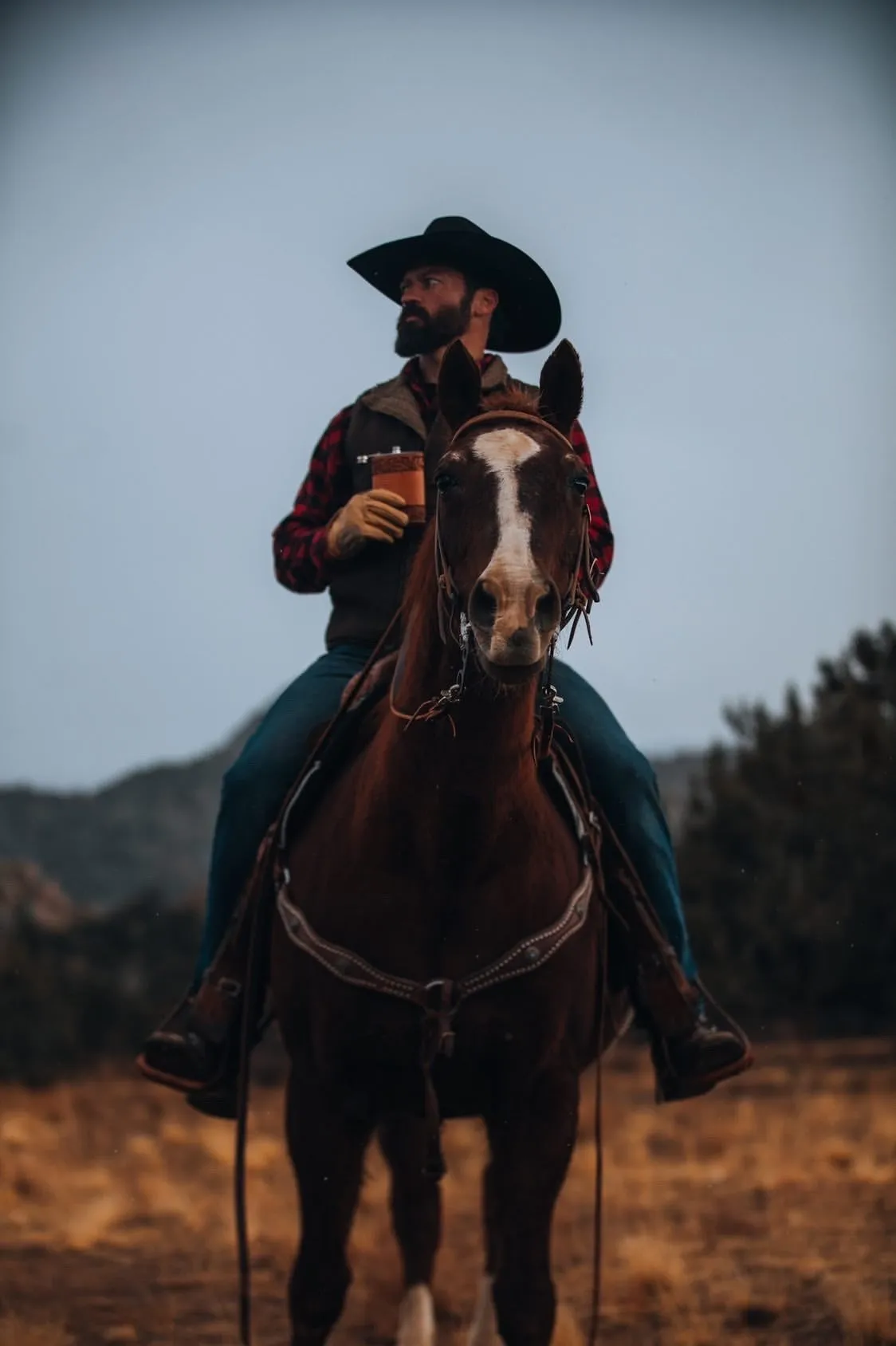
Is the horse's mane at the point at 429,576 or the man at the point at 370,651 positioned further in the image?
the man at the point at 370,651

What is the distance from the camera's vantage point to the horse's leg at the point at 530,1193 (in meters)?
5.77

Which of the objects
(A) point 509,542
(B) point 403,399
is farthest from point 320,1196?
(B) point 403,399

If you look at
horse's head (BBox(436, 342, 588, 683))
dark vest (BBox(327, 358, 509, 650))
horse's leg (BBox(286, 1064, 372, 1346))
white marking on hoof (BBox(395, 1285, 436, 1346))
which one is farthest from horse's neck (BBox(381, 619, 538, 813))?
white marking on hoof (BBox(395, 1285, 436, 1346))

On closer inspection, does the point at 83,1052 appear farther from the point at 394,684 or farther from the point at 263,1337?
the point at 394,684

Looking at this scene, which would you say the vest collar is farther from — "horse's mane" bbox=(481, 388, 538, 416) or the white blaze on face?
the white blaze on face

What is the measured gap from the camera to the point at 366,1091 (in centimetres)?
590

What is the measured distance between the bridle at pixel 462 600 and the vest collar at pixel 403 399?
126cm

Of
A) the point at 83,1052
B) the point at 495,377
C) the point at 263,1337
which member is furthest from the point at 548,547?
the point at 83,1052

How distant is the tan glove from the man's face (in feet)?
2.68

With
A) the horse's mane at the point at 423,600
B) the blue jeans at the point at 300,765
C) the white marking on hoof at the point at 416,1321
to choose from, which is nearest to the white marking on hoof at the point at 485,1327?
the white marking on hoof at the point at 416,1321

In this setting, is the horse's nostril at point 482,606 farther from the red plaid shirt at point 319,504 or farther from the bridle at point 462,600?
the red plaid shirt at point 319,504

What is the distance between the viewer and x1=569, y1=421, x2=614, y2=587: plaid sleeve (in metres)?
5.95

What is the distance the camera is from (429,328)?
651 centimetres

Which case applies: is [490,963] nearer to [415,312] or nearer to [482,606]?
[482,606]
